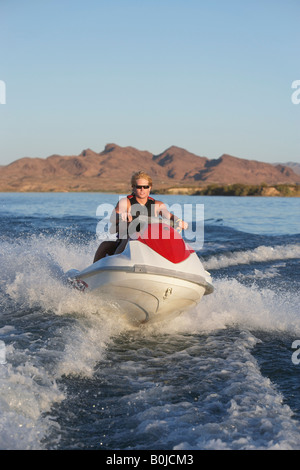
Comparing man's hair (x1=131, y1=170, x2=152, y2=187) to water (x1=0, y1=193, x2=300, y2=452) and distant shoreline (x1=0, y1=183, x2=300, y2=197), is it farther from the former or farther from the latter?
distant shoreline (x1=0, y1=183, x2=300, y2=197)

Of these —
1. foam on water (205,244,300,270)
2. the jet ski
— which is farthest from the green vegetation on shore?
the jet ski

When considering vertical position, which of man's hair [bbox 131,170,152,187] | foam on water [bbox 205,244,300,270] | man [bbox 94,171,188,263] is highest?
man's hair [bbox 131,170,152,187]

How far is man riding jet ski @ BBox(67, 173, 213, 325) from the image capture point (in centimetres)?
552

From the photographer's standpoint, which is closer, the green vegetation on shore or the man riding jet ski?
the man riding jet ski

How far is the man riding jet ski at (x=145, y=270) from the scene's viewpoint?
5.52 meters

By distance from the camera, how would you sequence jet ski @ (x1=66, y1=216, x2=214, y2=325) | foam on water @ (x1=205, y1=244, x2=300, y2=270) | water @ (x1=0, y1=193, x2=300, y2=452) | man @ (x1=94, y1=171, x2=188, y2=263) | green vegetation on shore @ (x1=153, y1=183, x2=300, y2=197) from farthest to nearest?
green vegetation on shore @ (x1=153, y1=183, x2=300, y2=197) < foam on water @ (x1=205, y1=244, x2=300, y2=270) < man @ (x1=94, y1=171, x2=188, y2=263) < jet ski @ (x1=66, y1=216, x2=214, y2=325) < water @ (x1=0, y1=193, x2=300, y2=452)

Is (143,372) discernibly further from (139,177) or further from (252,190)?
(252,190)

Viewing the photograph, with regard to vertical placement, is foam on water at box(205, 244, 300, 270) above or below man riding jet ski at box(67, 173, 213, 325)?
below

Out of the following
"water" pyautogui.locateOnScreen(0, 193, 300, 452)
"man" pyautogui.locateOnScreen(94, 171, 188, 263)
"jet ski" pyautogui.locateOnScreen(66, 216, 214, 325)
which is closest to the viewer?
"water" pyautogui.locateOnScreen(0, 193, 300, 452)

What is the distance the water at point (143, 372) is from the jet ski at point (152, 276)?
345mm

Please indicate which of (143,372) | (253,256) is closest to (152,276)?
(143,372)

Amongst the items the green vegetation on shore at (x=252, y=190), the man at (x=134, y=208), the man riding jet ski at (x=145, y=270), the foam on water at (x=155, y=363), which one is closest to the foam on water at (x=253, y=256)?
the foam on water at (x=155, y=363)

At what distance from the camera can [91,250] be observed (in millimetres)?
12250
